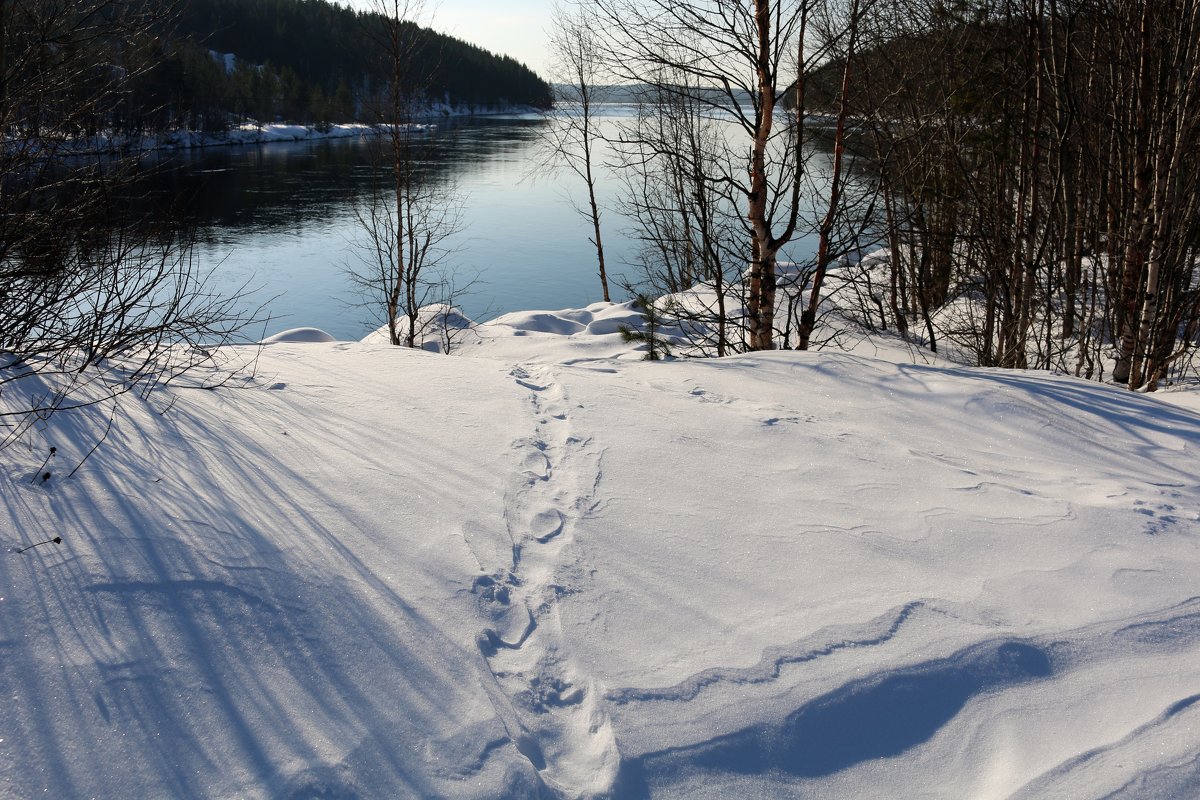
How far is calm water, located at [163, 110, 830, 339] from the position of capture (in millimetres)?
18344

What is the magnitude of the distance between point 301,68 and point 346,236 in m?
72.9

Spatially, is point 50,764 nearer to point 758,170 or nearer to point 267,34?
point 758,170

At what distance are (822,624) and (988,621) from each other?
0.56 meters

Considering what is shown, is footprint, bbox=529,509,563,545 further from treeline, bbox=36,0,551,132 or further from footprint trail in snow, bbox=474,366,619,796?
treeline, bbox=36,0,551,132

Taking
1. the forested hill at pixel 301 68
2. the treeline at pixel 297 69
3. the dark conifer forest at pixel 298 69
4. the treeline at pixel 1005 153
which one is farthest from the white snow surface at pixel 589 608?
the forested hill at pixel 301 68

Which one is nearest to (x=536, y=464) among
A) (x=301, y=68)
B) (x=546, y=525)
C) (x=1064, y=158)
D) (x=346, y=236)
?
(x=546, y=525)

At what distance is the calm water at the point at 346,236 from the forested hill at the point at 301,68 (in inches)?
718

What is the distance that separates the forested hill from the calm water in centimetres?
1823

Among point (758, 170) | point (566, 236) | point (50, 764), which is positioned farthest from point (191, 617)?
point (566, 236)

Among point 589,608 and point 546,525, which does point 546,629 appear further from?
point 546,525

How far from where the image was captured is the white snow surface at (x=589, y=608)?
79.4 inches

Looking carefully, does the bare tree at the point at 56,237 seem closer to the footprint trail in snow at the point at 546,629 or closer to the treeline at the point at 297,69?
the footprint trail in snow at the point at 546,629

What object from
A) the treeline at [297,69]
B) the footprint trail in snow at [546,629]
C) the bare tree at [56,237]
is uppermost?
the treeline at [297,69]

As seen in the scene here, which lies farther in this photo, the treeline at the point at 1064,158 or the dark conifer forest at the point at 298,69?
the dark conifer forest at the point at 298,69
